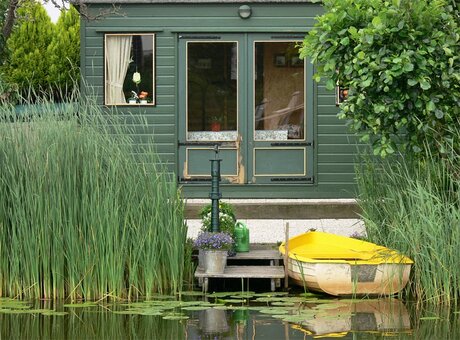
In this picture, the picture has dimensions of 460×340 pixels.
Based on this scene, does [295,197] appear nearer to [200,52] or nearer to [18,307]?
[200,52]

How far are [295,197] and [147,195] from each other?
5962mm

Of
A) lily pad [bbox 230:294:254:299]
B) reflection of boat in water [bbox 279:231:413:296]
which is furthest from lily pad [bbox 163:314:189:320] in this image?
reflection of boat in water [bbox 279:231:413:296]

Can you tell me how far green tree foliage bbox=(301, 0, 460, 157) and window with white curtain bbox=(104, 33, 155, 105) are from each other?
5.17 m

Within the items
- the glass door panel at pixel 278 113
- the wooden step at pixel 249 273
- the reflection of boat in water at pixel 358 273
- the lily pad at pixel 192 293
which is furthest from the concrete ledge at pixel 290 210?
the lily pad at pixel 192 293

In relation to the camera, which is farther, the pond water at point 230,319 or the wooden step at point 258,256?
the wooden step at point 258,256

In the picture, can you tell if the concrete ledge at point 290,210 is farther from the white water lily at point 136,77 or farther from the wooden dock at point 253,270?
the wooden dock at point 253,270

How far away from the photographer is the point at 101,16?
15.9 meters

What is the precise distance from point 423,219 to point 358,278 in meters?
0.83

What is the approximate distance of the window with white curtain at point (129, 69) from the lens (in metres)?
16.4

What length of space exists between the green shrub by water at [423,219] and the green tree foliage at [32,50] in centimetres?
1511

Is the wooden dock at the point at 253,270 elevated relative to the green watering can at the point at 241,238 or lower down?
lower down

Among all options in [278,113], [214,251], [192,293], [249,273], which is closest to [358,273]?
[249,273]

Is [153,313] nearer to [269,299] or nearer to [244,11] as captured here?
[269,299]

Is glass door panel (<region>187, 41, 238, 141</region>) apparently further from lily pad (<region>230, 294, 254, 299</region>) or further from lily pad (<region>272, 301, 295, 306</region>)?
lily pad (<region>272, 301, 295, 306</region>)
